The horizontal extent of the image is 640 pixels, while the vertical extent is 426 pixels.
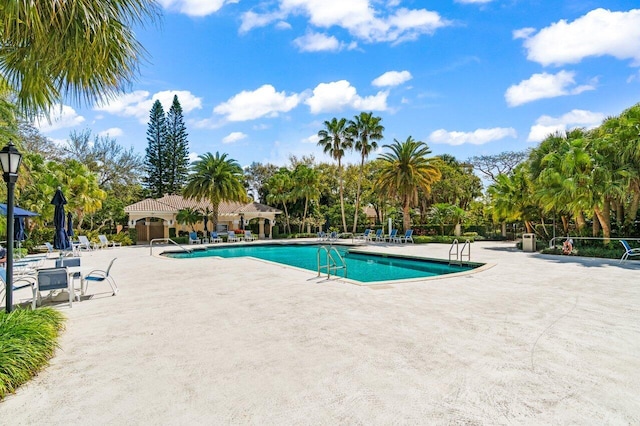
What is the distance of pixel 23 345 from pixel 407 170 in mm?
23319

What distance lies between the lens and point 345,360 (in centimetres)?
381

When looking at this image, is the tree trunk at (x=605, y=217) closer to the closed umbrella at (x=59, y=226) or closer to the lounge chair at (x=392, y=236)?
the lounge chair at (x=392, y=236)

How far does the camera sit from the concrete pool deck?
9.26 feet

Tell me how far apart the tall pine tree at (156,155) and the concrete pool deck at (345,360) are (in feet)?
123

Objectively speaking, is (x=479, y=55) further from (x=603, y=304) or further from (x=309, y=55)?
(x=603, y=304)

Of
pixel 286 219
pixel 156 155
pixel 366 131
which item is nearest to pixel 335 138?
pixel 366 131

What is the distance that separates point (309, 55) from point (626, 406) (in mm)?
17506

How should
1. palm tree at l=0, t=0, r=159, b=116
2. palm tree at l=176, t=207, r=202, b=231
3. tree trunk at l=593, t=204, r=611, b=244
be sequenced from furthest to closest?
palm tree at l=176, t=207, r=202, b=231
tree trunk at l=593, t=204, r=611, b=244
palm tree at l=0, t=0, r=159, b=116

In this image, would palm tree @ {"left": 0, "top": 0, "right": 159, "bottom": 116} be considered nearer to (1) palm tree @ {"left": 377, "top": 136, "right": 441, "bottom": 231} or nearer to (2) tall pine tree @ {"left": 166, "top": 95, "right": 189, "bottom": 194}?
(1) palm tree @ {"left": 377, "top": 136, "right": 441, "bottom": 231}

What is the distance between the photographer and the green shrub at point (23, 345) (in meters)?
3.24

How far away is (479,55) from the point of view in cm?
1393

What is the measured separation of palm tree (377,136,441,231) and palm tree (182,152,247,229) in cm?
1097

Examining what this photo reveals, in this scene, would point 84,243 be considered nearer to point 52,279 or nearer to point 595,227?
point 52,279

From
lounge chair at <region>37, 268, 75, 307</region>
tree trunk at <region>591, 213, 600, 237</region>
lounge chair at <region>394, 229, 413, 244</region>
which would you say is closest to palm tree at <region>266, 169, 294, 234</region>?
lounge chair at <region>394, 229, 413, 244</region>
